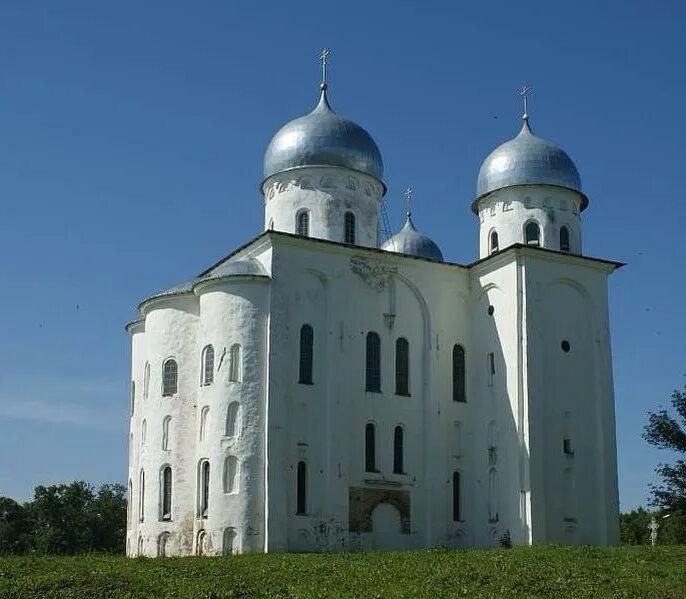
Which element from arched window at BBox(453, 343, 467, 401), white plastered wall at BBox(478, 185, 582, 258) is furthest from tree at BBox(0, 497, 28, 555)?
white plastered wall at BBox(478, 185, 582, 258)

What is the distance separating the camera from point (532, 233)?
34188mm

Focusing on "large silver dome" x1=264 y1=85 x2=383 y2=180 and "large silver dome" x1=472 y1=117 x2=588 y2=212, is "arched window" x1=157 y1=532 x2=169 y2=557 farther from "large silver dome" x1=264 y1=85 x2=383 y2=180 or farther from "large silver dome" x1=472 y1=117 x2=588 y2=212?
"large silver dome" x1=472 y1=117 x2=588 y2=212

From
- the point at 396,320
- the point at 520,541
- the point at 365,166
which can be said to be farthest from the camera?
the point at 365,166

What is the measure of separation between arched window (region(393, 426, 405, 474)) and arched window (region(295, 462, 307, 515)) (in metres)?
2.99

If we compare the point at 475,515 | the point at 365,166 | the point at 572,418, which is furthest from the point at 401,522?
the point at 365,166

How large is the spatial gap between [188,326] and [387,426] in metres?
6.62

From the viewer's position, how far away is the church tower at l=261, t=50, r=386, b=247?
1331 inches

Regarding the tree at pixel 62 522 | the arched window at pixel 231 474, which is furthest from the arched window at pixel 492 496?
the tree at pixel 62 522

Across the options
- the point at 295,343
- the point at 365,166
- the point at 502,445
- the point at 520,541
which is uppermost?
the point at 365,166

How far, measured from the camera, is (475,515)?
3170 centimetres

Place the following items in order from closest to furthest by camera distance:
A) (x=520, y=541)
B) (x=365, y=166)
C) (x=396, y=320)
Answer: (x=520, y=541) < (x=396, y=320) < (x=365, y=166)

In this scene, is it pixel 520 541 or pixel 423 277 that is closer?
pixel 520 541

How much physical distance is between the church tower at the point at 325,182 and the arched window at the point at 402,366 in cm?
377

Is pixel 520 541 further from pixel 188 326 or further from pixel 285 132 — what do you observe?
pixel 285 132
